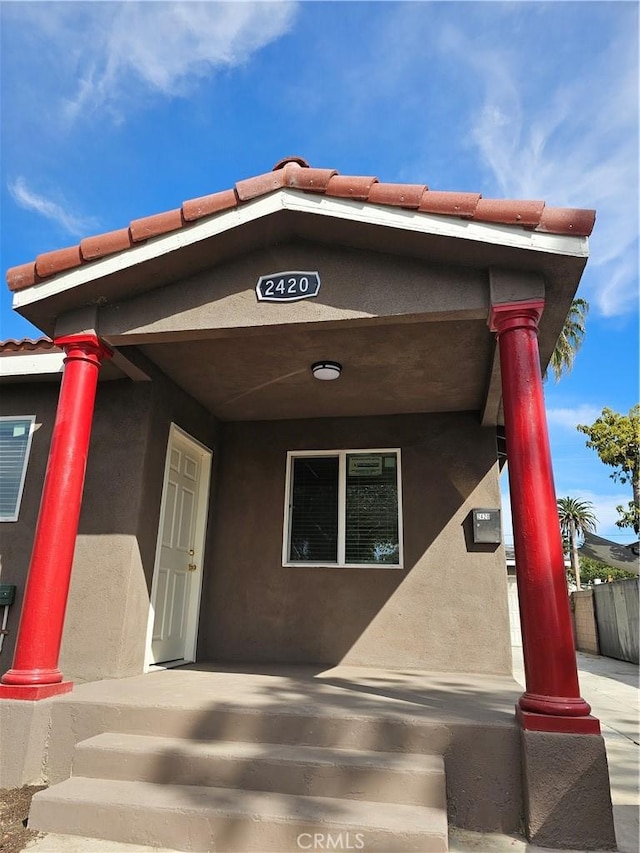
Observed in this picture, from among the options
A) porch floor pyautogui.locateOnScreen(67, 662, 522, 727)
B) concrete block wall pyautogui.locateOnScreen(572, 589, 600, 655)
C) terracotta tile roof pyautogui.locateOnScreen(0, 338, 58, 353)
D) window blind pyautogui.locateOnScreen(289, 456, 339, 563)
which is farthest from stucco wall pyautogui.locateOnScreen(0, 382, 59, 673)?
concrete block wall pyautogui.locateOnScreen(572, 589, 600, 655)

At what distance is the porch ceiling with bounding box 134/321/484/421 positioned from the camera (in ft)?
13.4

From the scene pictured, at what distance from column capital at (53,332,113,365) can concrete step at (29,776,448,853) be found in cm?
275

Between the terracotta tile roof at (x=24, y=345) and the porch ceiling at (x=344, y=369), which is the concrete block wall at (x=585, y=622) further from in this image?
the terracotta tile roof at (x=24, y=345)

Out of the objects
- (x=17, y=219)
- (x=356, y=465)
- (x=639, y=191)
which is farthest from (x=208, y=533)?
(x=17, y=219)

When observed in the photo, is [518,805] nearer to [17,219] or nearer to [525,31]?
[525,31]

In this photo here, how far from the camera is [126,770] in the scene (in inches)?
104

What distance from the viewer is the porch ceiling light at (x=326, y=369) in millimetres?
4492

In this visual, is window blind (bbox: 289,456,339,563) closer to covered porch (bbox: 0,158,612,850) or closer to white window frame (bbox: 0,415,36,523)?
covered porch (bbox: 0,158,612,850)

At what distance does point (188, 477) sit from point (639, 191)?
4.90 m

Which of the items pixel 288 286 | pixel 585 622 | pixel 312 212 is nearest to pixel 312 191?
pixel 312 212

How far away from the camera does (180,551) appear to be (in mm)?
5070

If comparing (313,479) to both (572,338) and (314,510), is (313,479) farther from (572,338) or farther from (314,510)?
(572,338)

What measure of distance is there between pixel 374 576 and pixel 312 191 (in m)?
3.67

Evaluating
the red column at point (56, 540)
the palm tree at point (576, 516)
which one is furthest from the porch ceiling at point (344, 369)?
the palm tree at point (576, 516)
